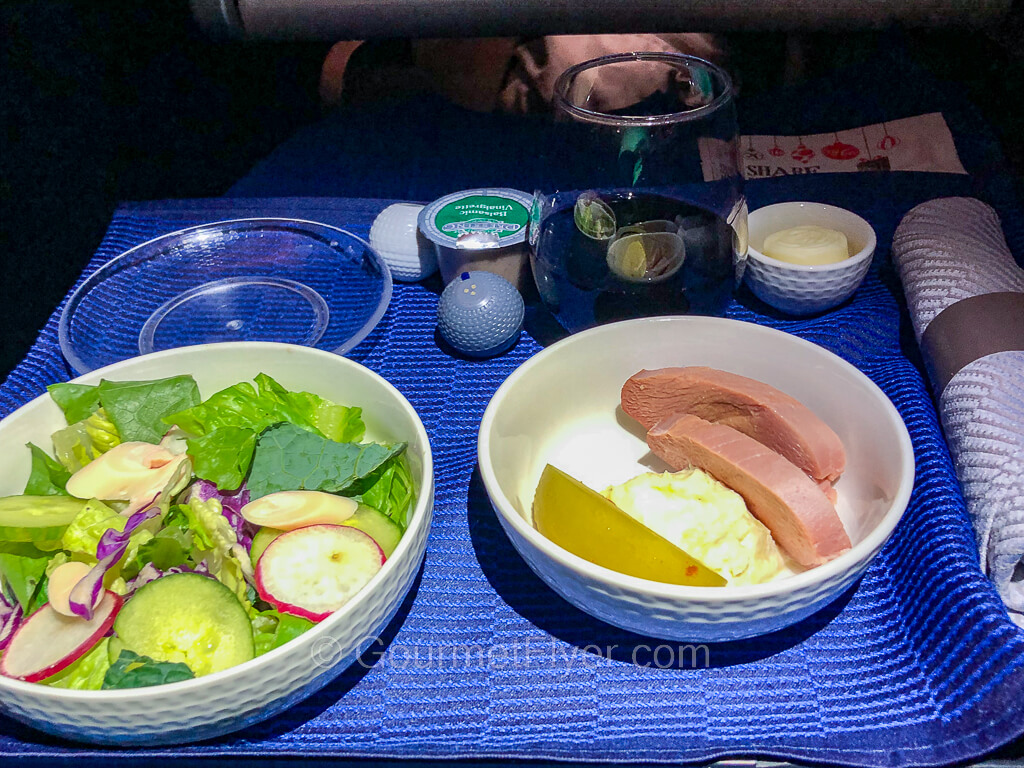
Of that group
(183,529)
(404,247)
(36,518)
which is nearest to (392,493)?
(183,529)

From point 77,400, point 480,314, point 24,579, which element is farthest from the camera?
point 480,314

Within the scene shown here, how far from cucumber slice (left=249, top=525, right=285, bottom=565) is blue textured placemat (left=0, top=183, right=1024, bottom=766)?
110mm

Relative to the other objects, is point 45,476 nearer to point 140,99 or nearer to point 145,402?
point 145,402

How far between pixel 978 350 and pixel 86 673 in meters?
0.75

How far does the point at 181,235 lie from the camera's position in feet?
3.20

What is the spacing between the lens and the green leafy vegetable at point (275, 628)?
1.62 ft

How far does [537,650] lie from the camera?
0.57 meters

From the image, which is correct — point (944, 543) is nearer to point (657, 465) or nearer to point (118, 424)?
point (657, 465)

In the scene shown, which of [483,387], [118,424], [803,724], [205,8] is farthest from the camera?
[205,8]

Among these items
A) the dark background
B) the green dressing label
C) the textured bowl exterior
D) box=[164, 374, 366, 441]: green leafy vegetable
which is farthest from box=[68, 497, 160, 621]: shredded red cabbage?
the dark background

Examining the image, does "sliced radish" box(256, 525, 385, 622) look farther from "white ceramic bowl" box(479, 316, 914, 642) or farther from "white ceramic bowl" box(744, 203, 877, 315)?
"white ceramic bowl" box(744, 203, 877, 315)

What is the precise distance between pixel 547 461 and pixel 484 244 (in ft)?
0.88

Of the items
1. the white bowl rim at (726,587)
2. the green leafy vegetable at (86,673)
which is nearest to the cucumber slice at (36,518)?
the green leafy vegetable at (86,673)

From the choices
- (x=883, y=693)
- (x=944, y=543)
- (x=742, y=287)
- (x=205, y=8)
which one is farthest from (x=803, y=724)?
(x=205, y=8)
